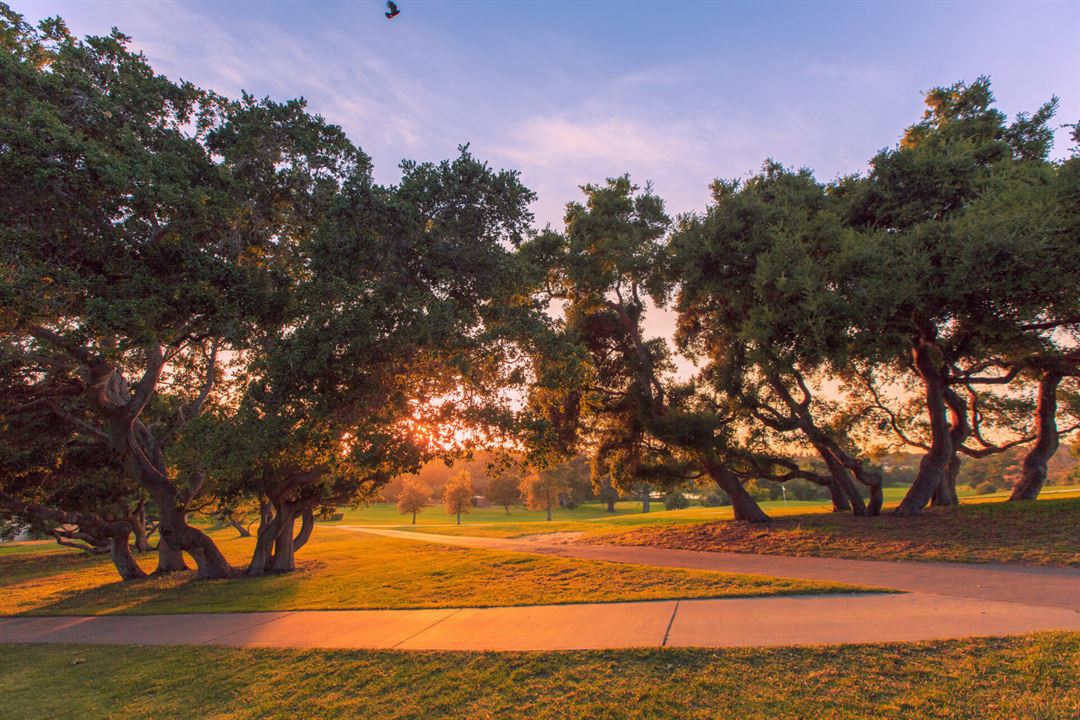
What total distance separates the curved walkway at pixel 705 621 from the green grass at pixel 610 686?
16.5 inches

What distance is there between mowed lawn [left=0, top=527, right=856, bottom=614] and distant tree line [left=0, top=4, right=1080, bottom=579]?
239 centimetres

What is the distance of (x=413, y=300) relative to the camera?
420 inches

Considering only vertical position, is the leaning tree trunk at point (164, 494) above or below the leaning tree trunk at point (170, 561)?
above

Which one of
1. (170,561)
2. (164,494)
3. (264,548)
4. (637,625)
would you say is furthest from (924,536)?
(170,561)

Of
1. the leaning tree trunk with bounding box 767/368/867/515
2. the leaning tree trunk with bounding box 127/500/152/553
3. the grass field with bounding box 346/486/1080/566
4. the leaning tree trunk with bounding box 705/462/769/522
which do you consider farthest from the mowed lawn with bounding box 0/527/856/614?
the leaning tree trunk with bounding box 767/368/867/515

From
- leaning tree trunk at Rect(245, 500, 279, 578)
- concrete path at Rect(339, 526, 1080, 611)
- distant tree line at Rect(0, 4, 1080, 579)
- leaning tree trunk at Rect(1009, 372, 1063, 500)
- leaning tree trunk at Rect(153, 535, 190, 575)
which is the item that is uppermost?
distant tree line at Rect(0, 4, 1080, 579)

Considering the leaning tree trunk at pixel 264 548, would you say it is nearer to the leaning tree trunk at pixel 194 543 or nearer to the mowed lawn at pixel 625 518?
the leaning tree trunk at pixel 194 543

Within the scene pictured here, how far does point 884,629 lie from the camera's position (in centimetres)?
558

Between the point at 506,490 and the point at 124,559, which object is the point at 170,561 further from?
the point at 506,490

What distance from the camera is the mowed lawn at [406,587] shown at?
8.55 meters

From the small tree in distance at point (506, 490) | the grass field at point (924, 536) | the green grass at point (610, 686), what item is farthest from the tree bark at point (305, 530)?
the small tree in distance at point (506, 490)

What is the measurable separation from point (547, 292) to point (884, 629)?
15.3 m

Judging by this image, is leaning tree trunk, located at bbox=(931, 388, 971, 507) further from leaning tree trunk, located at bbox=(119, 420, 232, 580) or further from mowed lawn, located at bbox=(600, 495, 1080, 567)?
leaning tree trunk, located at bbox=(119, 420, 232, 580)

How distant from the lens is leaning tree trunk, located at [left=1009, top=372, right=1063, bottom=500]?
18156 millimetres
